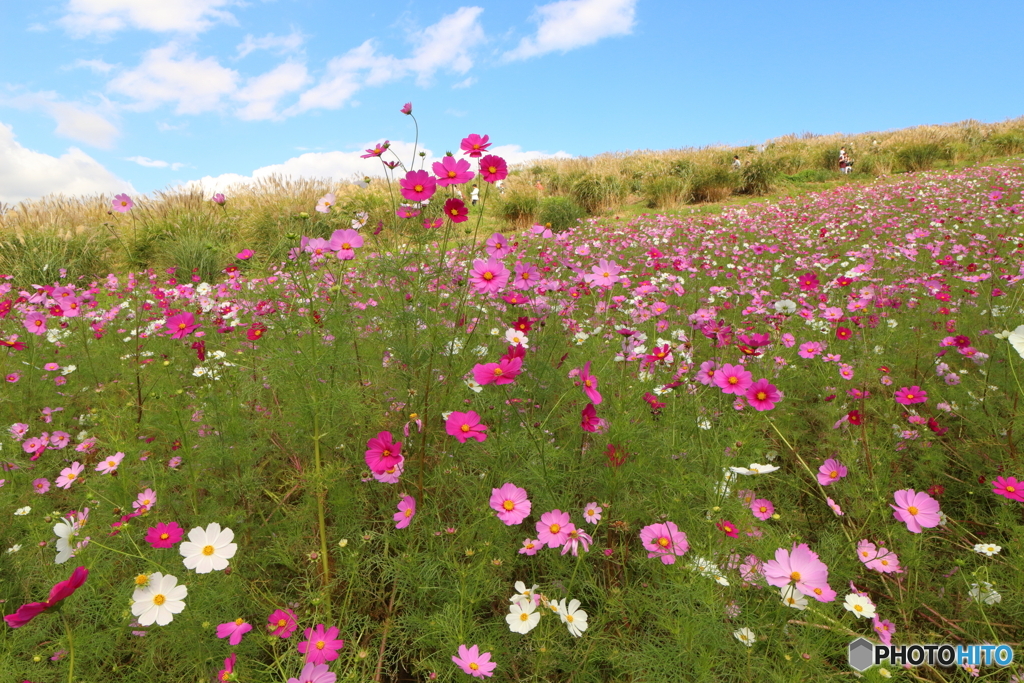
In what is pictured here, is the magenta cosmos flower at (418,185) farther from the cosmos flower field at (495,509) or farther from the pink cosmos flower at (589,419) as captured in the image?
the pink cosmos flower at (589,419)

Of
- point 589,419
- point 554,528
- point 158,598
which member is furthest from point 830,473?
point 158,598

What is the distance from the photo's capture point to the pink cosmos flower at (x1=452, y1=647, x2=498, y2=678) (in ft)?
3.65

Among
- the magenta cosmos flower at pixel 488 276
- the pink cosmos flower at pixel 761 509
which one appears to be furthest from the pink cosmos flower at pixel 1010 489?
the magenta cosmos flower at pixel 488 276

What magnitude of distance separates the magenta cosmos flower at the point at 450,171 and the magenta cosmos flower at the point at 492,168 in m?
0.04

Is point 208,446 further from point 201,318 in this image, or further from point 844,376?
point 844,376

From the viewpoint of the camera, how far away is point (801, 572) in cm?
110

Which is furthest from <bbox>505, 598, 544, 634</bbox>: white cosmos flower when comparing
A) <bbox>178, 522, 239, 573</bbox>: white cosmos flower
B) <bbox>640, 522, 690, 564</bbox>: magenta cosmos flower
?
<bbox>178, 522, 239, 573</bbox>: white cosmos flower

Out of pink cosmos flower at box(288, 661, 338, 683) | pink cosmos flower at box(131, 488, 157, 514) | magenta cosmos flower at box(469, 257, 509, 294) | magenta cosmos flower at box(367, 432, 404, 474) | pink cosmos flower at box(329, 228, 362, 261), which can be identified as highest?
pink cosmos flower at box(329, 228, 362, 261)

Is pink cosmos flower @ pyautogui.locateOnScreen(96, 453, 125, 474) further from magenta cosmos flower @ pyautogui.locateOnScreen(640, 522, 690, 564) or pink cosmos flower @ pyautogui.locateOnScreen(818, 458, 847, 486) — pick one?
pink cosmos flower @ pyautogui.locateOnScreen(818, 458, 847, 486)

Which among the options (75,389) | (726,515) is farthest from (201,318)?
(726,515)

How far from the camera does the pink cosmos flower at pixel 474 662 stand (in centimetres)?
111

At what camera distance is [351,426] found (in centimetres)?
200

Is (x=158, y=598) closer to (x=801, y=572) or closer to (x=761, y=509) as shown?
(x=801, y=572)
